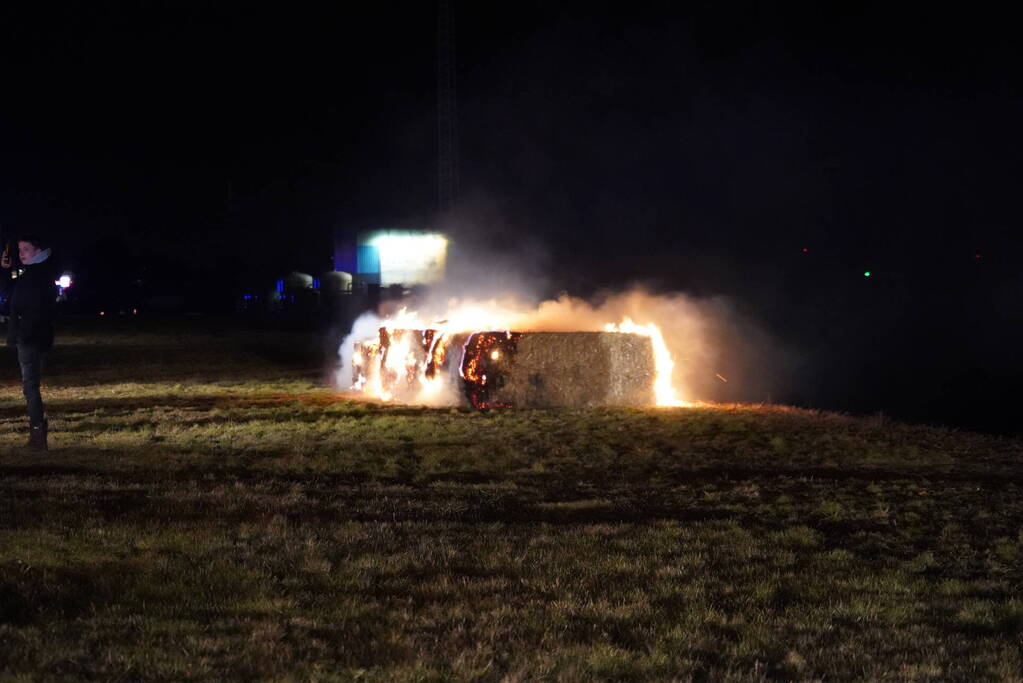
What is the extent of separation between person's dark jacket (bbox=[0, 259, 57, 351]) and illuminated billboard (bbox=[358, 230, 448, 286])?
4656cm

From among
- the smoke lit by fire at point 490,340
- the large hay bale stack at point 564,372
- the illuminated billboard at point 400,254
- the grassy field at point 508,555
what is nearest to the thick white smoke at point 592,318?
the smoke lit by fire at point 490,340

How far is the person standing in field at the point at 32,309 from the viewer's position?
9.93 metres

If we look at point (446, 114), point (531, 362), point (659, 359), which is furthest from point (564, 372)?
point (446, 114)

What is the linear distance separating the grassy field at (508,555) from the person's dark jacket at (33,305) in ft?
3.96

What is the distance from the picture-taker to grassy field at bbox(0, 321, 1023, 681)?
4.40 meters

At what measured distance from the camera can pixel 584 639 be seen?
Answer: 4.66 metres

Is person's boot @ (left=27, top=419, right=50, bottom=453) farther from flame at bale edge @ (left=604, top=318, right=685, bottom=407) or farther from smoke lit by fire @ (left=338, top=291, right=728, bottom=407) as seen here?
flame at bale edge @ (left=604, top=318, right=685, bottom=407)

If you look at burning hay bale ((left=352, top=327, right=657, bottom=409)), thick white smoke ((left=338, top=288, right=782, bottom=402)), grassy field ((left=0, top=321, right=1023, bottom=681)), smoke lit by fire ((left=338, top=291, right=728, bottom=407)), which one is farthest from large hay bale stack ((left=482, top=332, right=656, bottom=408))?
grassy field ((left=0, top=321, right=1023, bottom=681))

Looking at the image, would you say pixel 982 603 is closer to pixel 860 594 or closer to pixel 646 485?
pixel 860 594

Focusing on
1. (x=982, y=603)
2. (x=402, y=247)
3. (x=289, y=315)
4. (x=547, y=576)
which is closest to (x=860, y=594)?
(x=982, y=603)

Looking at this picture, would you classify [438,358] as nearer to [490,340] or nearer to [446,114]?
[490,340]

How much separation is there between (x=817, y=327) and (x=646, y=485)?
39.6 metres

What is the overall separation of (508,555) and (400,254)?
2098 inches

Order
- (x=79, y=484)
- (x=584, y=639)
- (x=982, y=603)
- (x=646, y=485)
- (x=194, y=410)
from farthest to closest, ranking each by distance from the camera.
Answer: (x=194, y=410) → (x=646, y=485) → (x=79, y=484) → (x=982, y=603) → (x=584, y=639)
